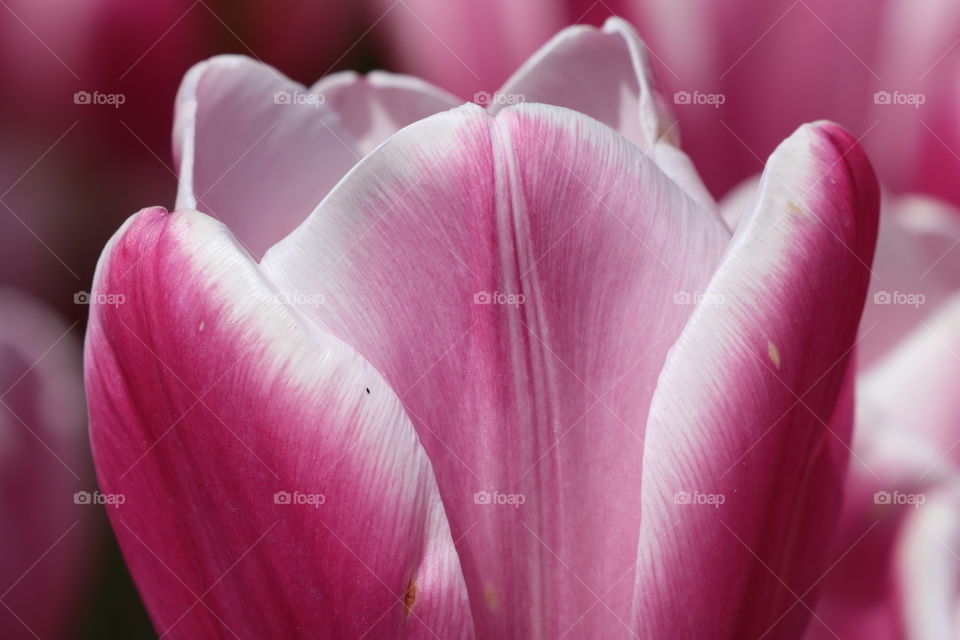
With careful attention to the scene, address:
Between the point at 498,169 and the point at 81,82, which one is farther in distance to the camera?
the point at 81,82

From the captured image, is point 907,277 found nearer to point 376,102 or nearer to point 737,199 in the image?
point 737,199

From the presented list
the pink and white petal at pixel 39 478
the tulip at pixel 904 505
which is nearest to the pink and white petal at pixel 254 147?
the pink and white petal at pixel 39 478

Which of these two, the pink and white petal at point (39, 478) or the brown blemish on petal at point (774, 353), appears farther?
the pink and white petal at point (39, 478)

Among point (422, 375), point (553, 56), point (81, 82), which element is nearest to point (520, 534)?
point (422, 375)

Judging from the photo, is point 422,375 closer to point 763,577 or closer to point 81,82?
point 763,577

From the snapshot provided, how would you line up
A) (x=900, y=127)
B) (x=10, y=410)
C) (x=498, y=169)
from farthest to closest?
(x=900, y=127)
(x=10, y=410)
(x=498, y=169)

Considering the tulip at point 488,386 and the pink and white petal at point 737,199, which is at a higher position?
the pink and white petal at point 737,199

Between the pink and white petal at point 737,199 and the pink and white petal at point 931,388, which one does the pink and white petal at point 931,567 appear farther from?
the pink and white petal at point 737,199
